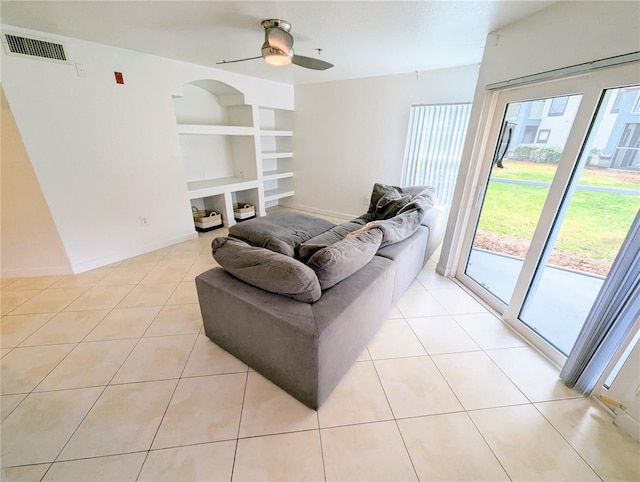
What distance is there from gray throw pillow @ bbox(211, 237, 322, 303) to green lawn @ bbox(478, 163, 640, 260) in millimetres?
1686

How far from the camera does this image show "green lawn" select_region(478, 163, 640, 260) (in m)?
1.39

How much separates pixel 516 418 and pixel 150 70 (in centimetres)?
434

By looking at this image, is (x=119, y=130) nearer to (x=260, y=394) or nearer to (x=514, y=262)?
(x=260, y=394)

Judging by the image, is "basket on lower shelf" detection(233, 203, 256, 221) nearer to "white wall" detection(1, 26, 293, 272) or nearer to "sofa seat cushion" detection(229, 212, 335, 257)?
"white wall" detection(1, 26, 293, 272)

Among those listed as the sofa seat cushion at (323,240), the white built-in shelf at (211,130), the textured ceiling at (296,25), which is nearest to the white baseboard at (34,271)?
the white built-in shelf at (211,130)

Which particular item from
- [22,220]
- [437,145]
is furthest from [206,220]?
[437,145]

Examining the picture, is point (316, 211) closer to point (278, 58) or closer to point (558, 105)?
point (278, 58)

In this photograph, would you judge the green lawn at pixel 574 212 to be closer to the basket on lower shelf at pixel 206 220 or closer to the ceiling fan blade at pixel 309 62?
the ceiling fan blade at pixel 309 62

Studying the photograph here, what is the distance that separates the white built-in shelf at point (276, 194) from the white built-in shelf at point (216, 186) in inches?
15.5

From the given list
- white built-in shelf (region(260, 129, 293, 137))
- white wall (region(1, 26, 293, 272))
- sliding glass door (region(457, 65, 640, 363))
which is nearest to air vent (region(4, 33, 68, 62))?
white wall (region(1, 26, 293, 272))

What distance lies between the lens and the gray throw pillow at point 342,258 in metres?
1.36

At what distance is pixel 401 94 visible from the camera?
3.49 meters

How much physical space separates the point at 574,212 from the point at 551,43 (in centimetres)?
106

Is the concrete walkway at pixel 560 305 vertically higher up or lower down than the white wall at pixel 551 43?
lower down
